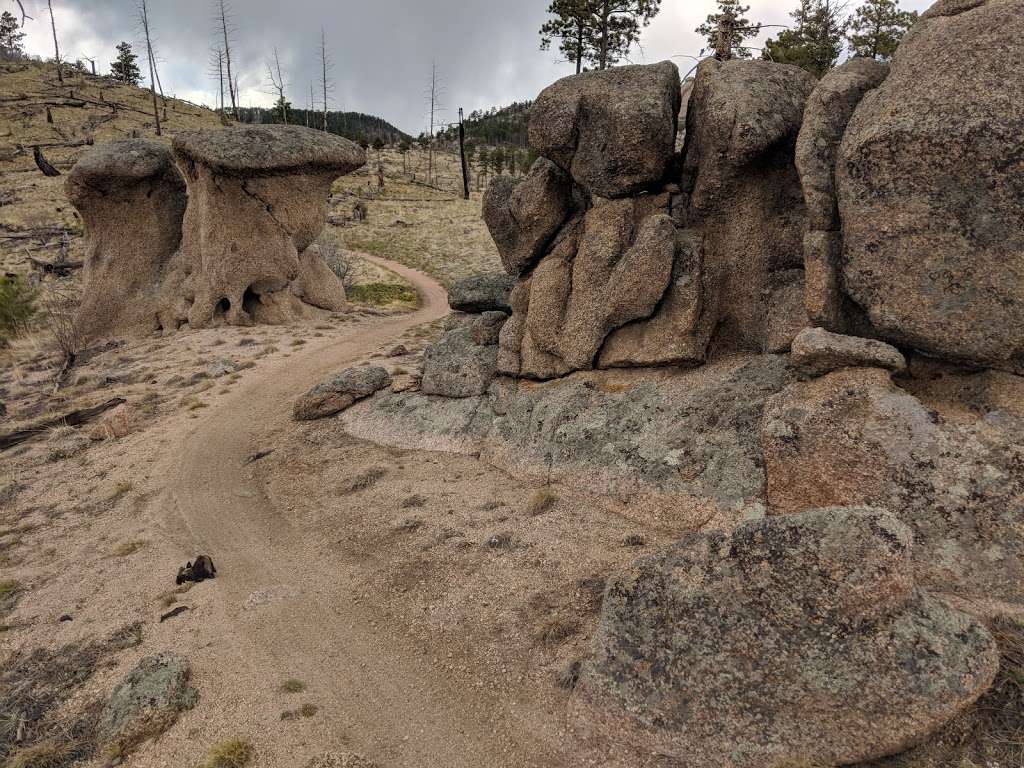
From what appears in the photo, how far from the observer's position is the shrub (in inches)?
1110

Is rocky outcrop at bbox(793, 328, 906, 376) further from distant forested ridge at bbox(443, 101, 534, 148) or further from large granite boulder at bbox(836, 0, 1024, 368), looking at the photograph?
distant forested ridge at bbox(443, 101, 534, 148)

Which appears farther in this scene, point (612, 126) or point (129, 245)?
point (129, 245)

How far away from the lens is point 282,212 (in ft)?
90.1

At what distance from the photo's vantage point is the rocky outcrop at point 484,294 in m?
19.1

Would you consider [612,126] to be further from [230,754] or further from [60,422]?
[60,422]

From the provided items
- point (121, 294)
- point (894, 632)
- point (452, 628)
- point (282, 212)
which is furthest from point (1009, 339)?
point (121, 294)

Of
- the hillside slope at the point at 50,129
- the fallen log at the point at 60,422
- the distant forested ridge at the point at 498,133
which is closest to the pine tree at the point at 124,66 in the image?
the hillside slope at the point at 50,129

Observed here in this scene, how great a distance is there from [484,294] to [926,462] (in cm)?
1356

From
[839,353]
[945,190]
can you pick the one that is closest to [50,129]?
[839,353]

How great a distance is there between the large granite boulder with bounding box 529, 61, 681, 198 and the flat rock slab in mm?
15905

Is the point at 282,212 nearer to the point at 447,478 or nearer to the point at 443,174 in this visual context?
the point at 447,478

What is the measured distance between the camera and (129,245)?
28.2m

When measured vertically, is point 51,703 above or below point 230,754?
below

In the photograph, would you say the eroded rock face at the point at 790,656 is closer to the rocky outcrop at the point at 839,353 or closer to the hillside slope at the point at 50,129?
the rocky outcrop at the point at 839,353
